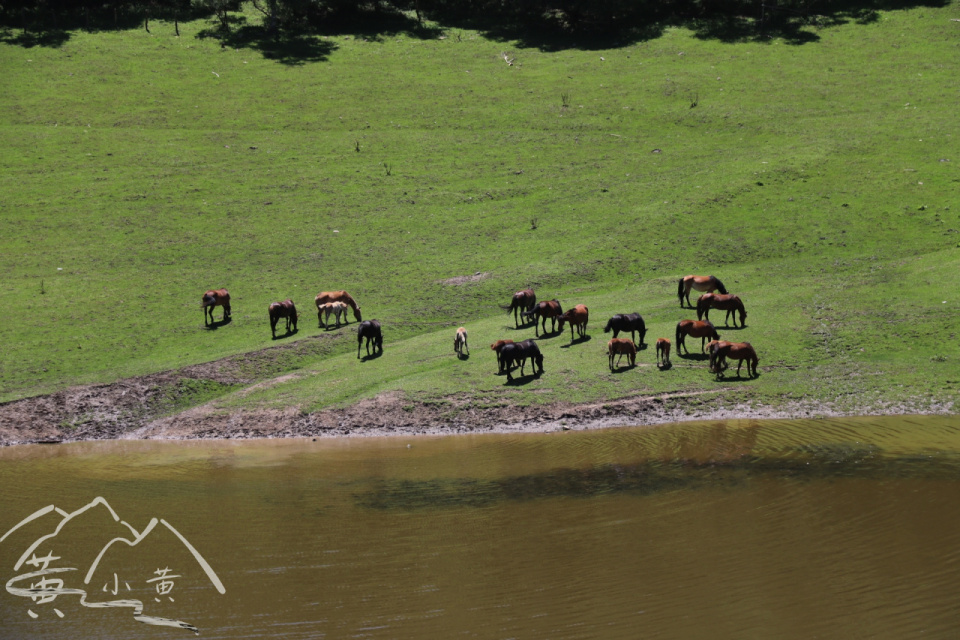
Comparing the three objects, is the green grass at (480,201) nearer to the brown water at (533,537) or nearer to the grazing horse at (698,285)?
the grazing horse at (698,285)

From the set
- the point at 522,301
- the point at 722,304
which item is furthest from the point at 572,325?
the point at 722,304

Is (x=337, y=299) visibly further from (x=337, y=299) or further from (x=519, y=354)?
(x=519, y=354)

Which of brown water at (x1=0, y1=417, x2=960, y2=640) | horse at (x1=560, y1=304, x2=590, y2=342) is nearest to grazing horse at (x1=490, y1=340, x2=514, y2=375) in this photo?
horse at (x1=560, y1=304, x2=590, y2=342)

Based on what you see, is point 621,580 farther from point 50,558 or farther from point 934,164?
point 934,164

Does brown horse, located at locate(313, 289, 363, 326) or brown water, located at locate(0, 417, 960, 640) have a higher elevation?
brown horse, located at locate(313, 289, 363, 326)

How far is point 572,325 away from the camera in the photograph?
30.6 m

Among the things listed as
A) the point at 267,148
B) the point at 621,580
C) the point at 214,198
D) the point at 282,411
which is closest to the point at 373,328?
the point at 282,411

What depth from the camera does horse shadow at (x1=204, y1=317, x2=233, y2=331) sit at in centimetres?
3513

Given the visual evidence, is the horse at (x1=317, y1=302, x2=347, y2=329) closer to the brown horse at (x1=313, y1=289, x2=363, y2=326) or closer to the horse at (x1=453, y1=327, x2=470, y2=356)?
the brown horse at (x1=313, y1=289, x2=363, y2=326)

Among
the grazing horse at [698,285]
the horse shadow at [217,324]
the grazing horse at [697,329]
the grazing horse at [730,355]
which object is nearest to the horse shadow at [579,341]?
the grazing horse at [697,329]

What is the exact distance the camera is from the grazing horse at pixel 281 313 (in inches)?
1308

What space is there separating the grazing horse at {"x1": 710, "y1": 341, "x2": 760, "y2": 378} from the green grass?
611 millimetres

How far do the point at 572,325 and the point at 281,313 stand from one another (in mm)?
11345

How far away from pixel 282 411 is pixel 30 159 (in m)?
38.6
